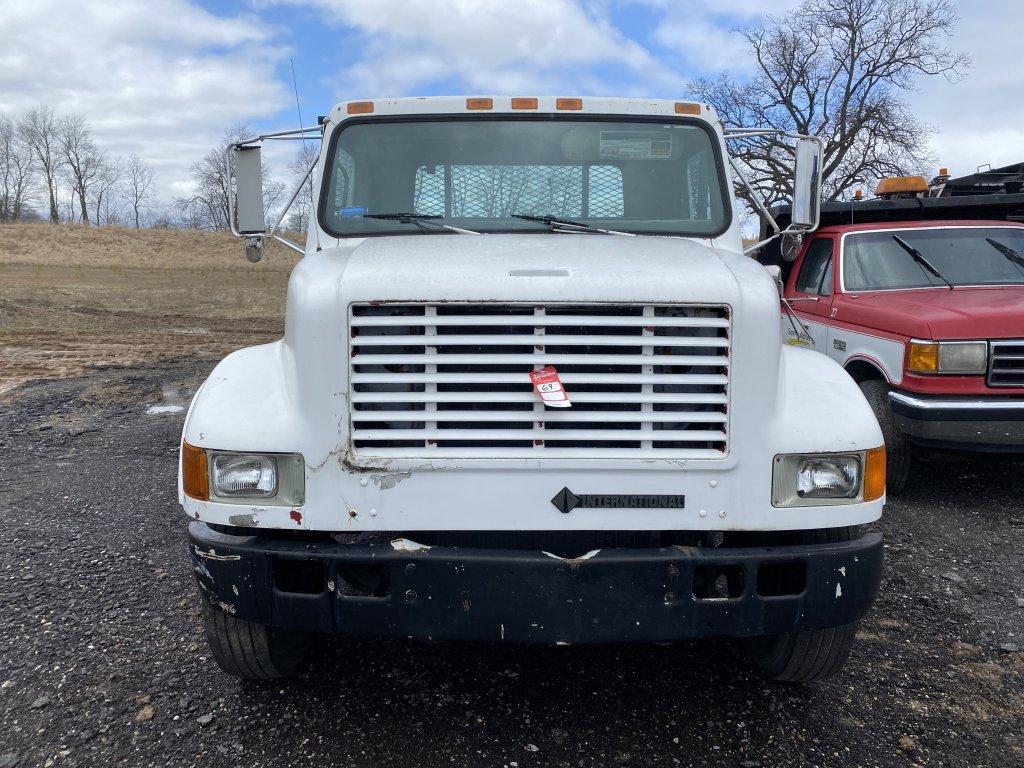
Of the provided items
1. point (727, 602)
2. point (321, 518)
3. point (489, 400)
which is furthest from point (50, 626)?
point (727, 602)

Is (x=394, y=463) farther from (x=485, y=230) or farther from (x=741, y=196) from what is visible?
(x=741, y=196)

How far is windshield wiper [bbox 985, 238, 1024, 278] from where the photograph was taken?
6160mm

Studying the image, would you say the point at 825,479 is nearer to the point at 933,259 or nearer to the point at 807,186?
the point at 807,186

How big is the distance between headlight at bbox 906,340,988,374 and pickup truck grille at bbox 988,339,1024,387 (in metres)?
0.05

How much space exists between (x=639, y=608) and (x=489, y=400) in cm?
80

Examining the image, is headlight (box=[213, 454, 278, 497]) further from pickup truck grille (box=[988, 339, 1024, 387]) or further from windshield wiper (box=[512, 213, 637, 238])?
pickup truck grille (box=[988, 339, 1024, 387])

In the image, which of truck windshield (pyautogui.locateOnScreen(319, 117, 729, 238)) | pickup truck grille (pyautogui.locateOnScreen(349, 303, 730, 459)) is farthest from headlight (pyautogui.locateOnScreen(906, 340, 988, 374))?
pickup truck grille (pyautogui.locateOnScreen(349, 303, 730, 459))

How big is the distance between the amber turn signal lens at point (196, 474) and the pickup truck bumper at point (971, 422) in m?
4.36

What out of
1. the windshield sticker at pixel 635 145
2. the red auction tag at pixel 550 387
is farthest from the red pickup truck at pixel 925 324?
the red auction tag at pixel 550 387

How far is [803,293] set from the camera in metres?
7.02

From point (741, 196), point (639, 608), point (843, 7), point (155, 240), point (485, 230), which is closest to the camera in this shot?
point (639, 608)

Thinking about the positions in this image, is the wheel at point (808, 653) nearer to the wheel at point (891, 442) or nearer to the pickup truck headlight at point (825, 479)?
the pickup truck headlight at point (825, 479)

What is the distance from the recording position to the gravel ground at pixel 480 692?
2725 mm

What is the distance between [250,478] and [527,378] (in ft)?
3.14
